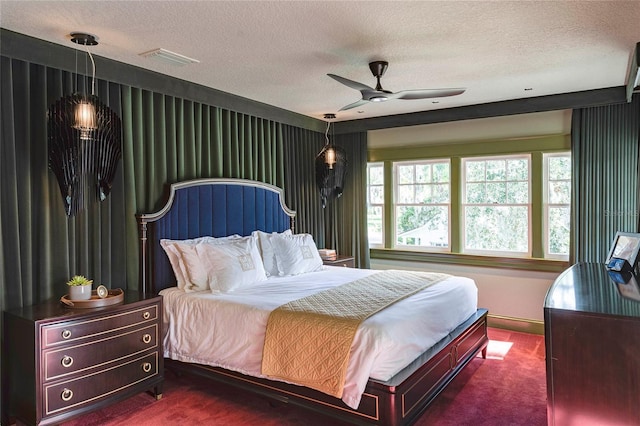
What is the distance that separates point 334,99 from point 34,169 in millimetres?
2975

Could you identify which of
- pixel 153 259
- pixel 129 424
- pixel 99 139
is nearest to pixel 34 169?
pixel 99 139

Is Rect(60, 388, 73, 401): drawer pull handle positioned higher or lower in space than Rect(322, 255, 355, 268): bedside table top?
lower

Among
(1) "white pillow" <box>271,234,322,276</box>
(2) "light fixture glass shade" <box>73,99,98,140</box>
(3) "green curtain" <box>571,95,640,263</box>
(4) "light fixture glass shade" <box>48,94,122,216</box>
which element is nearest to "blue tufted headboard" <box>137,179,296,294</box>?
(1) "white pillow" <box>271,234,322,276</box>

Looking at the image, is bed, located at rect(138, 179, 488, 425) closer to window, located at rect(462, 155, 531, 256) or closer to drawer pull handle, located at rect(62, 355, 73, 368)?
drawer pull handle, located at rect(62, 355, 73, 368)

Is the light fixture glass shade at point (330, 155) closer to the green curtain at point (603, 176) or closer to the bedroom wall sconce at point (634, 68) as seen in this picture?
the green curtain at point (603, 176)

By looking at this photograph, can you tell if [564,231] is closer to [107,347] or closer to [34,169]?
[107,347]

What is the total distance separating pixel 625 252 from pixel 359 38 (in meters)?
2.39

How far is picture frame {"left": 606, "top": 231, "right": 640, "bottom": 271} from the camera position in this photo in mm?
3002

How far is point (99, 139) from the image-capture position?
3.33m

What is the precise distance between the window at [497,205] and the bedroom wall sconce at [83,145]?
4155mm

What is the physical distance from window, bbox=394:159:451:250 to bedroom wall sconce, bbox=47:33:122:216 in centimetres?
387

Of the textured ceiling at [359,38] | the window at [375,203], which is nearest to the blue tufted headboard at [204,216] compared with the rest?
the textured ceiling at [359,38]

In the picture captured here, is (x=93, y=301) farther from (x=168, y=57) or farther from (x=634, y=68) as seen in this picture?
(x=634, y=68)

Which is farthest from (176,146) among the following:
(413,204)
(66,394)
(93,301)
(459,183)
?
(459,183)
